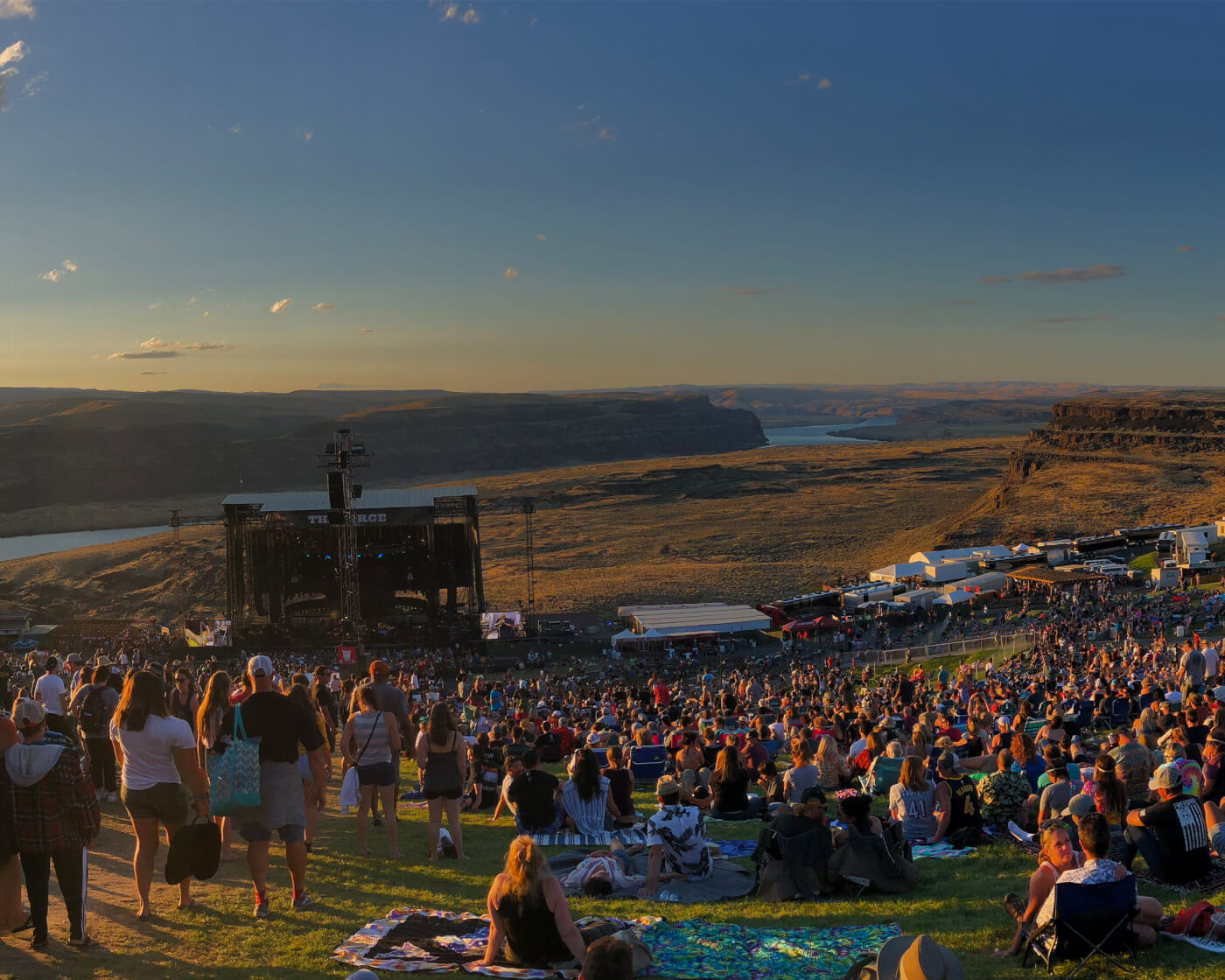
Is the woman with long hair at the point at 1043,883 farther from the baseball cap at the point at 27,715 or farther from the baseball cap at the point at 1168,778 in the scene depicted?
the baseball cap at the point at 27,715

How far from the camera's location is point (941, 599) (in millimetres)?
39500

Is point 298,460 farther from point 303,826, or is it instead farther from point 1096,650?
point 303,826

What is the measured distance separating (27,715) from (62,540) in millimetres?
112141

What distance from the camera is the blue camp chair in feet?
40.3

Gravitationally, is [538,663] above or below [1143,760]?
below

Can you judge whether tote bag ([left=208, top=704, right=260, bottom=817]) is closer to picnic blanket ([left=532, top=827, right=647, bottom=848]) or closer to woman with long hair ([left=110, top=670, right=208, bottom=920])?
woman with long hair ([left=110, top=670, right=208, bottom=920])

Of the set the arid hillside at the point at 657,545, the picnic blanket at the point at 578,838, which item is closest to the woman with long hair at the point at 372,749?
the picnic blanket at the point at 578,838

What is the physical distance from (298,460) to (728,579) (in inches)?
4666

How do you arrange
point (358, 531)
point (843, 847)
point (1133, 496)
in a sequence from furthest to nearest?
point (1133, 496) → point (358, 531) → point (843, 847)

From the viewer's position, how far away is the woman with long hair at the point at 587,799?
8672 mm

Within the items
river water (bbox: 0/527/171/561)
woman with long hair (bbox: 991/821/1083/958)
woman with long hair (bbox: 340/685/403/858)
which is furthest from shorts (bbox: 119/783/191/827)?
river water (bbox: 0/527/171/561)

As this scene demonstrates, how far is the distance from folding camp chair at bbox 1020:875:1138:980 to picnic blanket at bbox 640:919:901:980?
0.84 m

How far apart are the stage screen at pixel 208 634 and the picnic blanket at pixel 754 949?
35.9 meters

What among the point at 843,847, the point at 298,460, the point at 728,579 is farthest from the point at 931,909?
the point at 298,460
